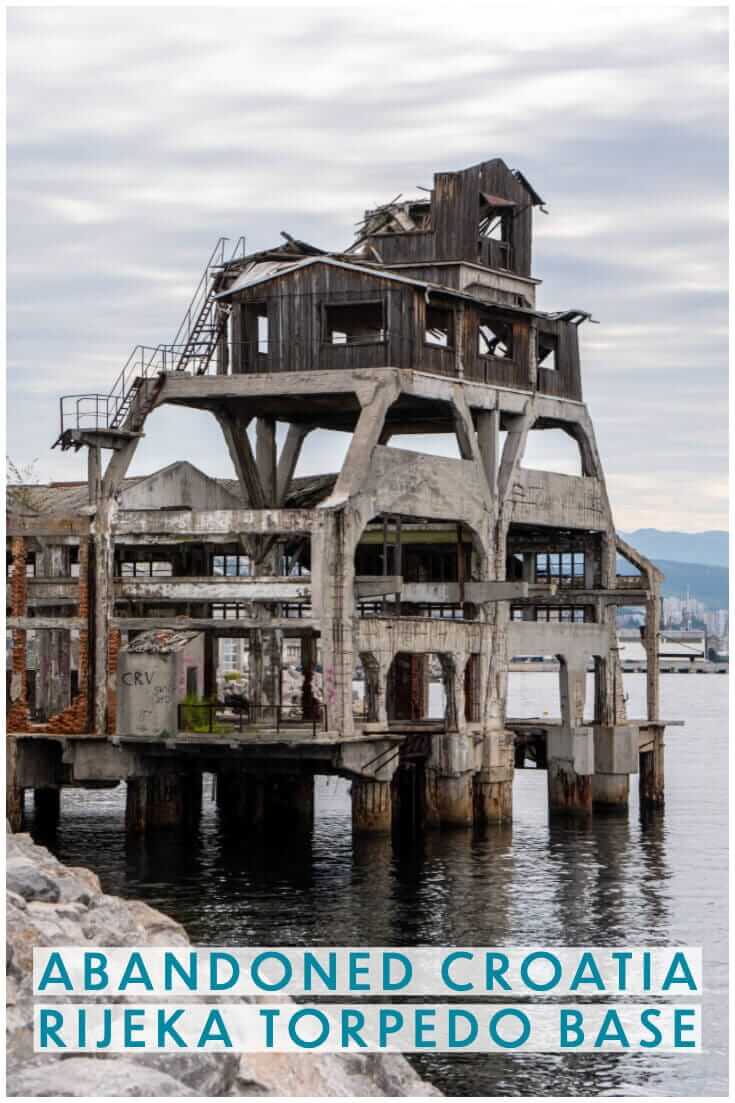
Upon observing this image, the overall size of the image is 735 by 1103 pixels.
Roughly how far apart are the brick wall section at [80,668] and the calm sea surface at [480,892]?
3.80 m

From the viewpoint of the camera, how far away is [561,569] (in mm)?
84125

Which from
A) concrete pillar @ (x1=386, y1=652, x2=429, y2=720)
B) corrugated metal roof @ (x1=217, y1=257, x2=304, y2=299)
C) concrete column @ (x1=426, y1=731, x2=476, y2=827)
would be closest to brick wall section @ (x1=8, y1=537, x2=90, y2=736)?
corrugated metal roof @ (x1=217, y1=257, x2=304, y2=299)

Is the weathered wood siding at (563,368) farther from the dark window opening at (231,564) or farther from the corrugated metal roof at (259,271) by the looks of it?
the dark window opening at (231,564)

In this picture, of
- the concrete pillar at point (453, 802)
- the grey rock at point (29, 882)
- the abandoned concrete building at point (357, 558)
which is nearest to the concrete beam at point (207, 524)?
the abandoned concrete building at point (357, 558)

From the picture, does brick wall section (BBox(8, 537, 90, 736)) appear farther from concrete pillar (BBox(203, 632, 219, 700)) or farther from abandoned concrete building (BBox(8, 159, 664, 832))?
concrete pillar (BBox(203, 632, 219, 700))

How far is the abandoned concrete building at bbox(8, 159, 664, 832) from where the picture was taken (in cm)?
6588

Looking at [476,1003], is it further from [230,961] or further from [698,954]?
[230,961]

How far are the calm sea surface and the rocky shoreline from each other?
308 inches

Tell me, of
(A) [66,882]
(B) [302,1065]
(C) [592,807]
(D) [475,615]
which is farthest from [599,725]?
(B) [302,1065]

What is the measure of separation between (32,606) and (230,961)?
39.7 metres

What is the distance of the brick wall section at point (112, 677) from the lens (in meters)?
67.2

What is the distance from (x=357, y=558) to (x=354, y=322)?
12107mm

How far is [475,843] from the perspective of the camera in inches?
2714

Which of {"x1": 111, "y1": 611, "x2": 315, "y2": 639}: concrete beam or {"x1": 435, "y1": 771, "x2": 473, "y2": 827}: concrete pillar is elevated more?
{"x1": 111, "y1": 611, "x2": 315, "y2": 639}: concrete beam
